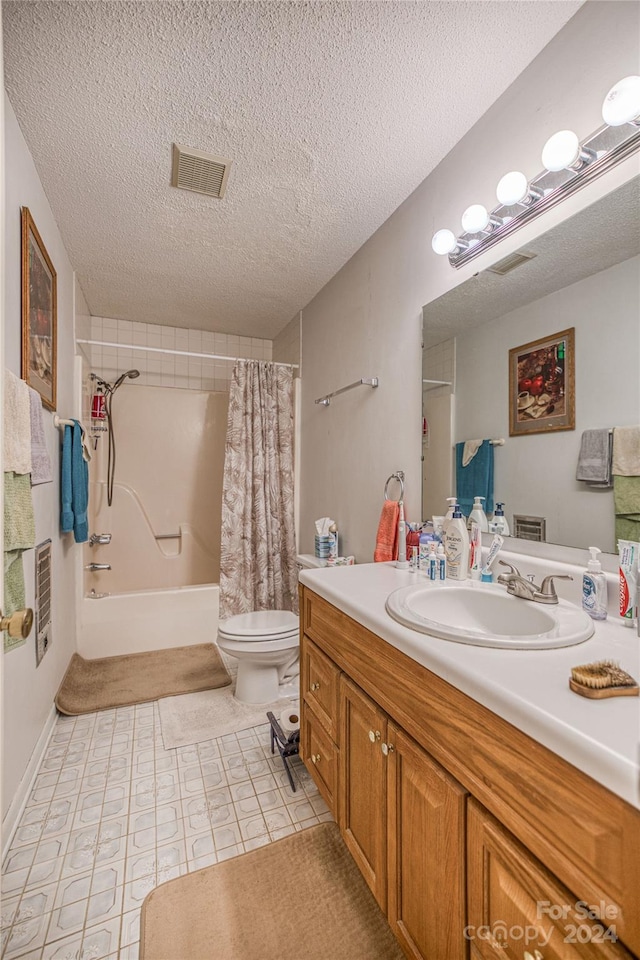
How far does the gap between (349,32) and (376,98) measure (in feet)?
0.71

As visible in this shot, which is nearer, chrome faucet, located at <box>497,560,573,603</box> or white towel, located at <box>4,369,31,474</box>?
chrome faucet, located at <box>497,560,573,603</box>

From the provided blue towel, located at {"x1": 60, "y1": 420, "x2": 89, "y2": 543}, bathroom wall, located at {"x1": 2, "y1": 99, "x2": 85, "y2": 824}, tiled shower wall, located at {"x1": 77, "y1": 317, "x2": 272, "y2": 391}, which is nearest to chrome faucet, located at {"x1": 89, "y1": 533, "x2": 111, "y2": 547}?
bathroom wall, located at {"x1": 2, "y1": 99, "x2": 85, "y2": 824}

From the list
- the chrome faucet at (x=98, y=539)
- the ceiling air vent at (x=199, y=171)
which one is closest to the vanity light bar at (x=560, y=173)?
the ceiling air vent at (x=199, y=171)

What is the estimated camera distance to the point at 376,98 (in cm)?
135

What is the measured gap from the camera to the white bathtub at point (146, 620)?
2697 millimetres

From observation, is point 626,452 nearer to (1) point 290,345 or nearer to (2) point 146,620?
(1) point 290,345

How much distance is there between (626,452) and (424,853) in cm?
97

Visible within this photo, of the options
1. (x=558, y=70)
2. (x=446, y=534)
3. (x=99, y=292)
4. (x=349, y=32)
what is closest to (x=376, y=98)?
(x=349, y=32)

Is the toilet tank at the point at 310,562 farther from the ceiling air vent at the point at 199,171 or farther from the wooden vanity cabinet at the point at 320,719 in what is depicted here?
the ceiling air vent at the point at 199,171

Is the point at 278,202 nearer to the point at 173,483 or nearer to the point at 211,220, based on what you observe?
the point at 211,220

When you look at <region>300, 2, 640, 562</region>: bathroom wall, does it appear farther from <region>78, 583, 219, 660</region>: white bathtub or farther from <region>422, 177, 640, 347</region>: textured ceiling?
<region>78, 583, 219, 660</region>: white bathtub

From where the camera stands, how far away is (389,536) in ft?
5.84

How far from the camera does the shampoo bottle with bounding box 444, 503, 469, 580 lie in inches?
51.5

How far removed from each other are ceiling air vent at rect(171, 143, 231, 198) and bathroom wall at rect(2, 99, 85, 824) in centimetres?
51
